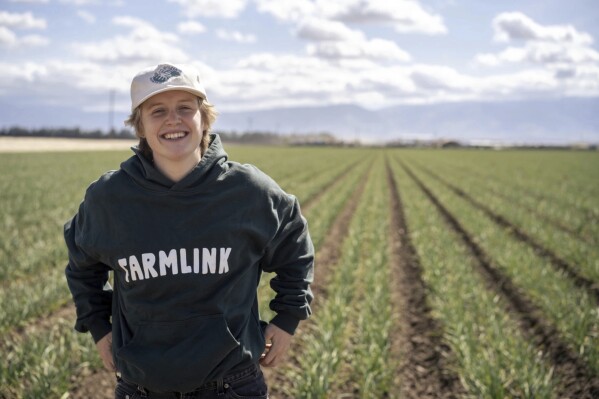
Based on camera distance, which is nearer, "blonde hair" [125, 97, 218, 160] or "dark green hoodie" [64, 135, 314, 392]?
"dark green hoodie" [64, 135, 314, 392]

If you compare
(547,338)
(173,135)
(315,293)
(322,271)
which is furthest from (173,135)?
(322,271)

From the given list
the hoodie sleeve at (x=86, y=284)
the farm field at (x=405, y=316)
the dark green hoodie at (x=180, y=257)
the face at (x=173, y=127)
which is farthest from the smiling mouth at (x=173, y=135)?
the farm field at (x=405, y=316)

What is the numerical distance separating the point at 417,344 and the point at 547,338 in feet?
4.78

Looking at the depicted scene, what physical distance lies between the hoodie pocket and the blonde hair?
2.37ft

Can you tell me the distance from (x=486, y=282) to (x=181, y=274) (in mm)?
7488

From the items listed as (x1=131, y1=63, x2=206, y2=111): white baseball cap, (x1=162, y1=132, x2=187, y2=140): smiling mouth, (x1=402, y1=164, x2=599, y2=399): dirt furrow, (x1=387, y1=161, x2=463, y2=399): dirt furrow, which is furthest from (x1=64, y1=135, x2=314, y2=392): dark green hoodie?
(x1=402, y1=164, x2=599, y2=399): dirt furrow

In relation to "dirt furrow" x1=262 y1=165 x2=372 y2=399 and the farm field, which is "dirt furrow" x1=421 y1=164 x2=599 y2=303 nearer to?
the farm field

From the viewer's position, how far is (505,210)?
1662 cm

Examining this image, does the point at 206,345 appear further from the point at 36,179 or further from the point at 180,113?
the point at 36,179

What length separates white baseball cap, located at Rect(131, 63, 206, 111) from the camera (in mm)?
2260

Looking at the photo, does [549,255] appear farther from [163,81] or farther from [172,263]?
[163,81]

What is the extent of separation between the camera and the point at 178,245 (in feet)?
7.43

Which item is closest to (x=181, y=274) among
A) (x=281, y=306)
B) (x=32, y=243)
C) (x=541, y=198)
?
(x=281, y=306)

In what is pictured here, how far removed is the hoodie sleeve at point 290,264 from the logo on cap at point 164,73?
686 mm
